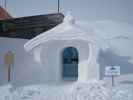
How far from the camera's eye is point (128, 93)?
961cm

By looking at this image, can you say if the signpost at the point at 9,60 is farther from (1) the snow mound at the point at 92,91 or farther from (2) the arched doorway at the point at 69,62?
(1) the snow mound at the point at 92,91

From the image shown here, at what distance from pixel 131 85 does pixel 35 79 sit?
5.49 meters

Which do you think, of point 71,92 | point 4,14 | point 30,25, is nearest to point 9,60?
point 71,92

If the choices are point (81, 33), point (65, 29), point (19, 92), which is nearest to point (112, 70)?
point (81, 33)

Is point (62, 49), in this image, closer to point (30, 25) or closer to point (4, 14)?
point (30, 25)

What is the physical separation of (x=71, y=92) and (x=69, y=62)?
4.20 m

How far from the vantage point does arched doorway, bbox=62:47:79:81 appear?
13.7 m

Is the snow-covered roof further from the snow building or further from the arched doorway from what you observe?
the arched doorway

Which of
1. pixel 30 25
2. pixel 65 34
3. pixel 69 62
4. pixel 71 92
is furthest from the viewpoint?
pixel 30 25

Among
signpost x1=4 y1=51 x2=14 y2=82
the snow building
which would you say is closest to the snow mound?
the snow building

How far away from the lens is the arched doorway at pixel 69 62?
1368 cm

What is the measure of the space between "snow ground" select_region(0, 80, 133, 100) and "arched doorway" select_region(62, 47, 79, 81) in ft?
8.38

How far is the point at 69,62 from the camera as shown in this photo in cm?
1393

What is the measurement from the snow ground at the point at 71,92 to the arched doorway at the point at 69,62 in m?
2.55
